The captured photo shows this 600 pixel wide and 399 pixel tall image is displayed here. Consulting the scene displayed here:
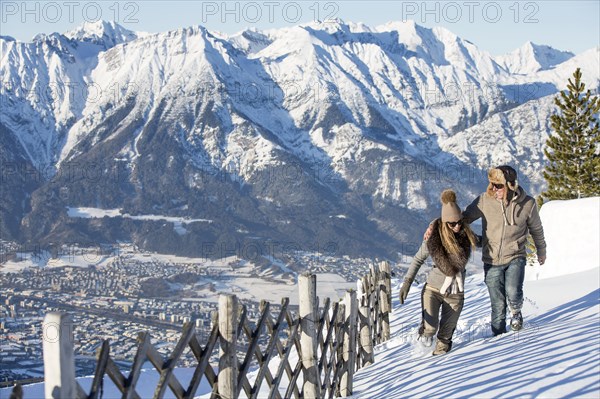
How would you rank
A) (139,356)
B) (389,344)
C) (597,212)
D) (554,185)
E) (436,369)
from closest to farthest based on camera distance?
(139,356)
(436,369)
(389,344)
(597,212)
(554,185)

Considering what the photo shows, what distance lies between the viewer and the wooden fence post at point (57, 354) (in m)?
3.94

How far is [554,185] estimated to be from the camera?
114 feet

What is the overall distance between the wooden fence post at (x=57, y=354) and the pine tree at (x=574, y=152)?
32779 millimetres

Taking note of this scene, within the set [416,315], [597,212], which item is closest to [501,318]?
[416,315]

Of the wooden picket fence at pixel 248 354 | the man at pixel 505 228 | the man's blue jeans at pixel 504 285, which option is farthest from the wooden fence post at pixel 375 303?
the man at pixel 505 228

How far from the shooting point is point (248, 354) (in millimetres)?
5969

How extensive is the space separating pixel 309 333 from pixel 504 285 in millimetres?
2945

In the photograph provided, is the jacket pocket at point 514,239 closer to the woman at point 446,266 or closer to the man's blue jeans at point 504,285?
the man's blue jeans at point 504,285

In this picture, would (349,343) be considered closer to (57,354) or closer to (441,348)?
(441,348)

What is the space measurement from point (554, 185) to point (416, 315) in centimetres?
2354

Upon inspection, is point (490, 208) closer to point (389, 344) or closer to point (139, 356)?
point (389, 344)

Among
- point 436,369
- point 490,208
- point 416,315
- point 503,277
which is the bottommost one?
point 416,315

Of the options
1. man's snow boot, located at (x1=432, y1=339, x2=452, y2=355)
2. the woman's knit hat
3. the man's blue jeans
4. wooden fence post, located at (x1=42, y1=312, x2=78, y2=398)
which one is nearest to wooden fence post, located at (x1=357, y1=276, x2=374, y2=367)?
man's snow boot, located at (x1=432, y1=339, x2=452, y2=355)

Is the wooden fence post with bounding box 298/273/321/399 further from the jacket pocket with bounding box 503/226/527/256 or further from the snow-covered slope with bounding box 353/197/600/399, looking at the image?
the jacket pocket with bounding box 503/226/527/256
